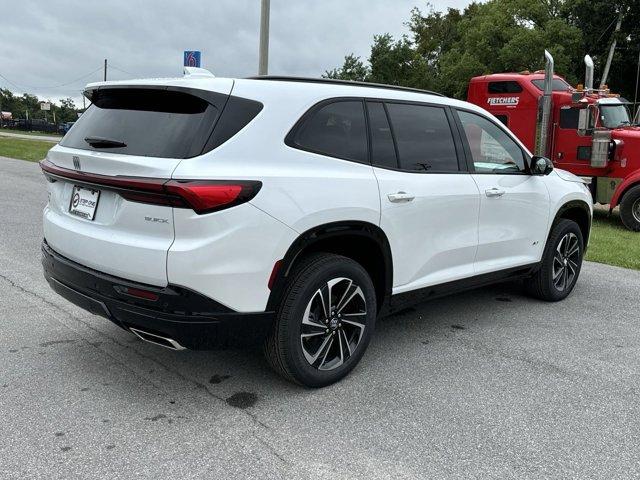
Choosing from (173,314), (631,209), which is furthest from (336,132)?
(631,209)

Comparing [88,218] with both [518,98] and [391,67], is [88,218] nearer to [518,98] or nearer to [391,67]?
[518,98]

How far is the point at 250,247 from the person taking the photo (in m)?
3.03

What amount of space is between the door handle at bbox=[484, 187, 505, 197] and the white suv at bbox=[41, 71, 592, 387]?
160mm

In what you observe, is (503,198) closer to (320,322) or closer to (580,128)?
(320,322)

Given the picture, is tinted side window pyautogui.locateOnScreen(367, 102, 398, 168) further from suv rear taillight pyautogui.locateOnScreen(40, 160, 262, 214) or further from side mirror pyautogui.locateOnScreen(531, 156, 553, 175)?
side mirror pyautogui.locateOnScreen(531, 156, 553, 175)

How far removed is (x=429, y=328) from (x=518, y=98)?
912cm

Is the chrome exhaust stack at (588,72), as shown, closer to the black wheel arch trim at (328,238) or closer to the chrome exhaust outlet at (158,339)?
the black wheel arch trim at (328,238)

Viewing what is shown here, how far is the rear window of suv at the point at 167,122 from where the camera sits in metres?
3.05

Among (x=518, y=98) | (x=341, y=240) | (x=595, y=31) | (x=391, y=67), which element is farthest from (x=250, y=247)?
(x=391, y=67)

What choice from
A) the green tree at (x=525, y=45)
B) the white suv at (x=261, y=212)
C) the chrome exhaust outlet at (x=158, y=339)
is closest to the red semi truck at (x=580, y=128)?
the white suv at (x=261, y=212)

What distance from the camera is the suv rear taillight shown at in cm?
287

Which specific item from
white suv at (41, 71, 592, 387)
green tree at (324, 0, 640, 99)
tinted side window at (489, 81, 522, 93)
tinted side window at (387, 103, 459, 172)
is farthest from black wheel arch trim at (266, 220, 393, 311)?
green tree at (324, 0, 640, 99)

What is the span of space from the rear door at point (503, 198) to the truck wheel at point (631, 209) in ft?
21.8

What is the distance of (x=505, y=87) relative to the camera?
12.7 metres
